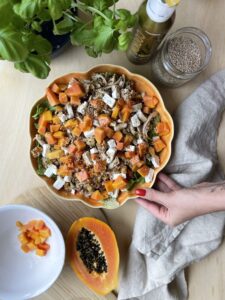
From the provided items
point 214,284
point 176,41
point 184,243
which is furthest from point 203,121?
point 214,284

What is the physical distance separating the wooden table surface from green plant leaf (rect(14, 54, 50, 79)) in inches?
9.5

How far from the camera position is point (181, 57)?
1.10 metres

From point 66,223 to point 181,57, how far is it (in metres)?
0.54

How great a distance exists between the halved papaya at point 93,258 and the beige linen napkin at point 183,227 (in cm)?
5

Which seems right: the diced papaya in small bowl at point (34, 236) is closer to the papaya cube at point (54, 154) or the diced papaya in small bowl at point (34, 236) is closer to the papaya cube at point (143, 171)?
the papaya cube at point (54, 154)

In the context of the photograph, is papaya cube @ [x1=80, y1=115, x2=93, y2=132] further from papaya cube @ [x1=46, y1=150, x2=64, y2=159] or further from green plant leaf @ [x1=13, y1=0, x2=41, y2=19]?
green plant leaf @ [x1=13, y1=0, x2=41, y2=19]

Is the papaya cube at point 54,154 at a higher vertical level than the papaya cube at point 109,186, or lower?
higher

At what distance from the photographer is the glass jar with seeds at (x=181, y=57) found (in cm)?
108

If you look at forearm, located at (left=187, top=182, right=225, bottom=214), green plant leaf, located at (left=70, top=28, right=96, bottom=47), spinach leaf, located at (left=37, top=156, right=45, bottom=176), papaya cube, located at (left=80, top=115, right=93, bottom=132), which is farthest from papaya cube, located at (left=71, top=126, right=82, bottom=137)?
forearm, located at (left=187, top=182, right=225, bottom=214)

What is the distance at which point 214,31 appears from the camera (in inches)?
46.2

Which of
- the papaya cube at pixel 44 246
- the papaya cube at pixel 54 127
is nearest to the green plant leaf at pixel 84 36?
the papaya cube at pixel 54 127

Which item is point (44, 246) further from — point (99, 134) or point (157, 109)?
point (157, 109)

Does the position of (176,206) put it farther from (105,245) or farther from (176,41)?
(176,41)

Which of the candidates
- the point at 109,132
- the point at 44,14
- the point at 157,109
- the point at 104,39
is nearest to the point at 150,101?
the point at 157,109
